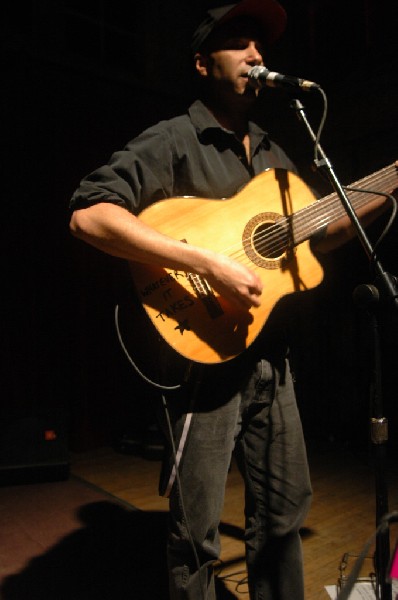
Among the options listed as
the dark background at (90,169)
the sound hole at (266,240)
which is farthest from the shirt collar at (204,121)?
the dark background at (90,169)

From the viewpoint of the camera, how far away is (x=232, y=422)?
1.54 meters

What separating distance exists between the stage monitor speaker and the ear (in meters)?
2.97

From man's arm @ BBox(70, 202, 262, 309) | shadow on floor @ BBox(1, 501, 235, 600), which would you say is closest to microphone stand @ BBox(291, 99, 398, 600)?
man's arm @ BBox(70, 202, 262, 309)

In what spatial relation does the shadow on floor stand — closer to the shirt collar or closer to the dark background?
the dark background

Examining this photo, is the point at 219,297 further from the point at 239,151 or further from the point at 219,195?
the point at 239,151

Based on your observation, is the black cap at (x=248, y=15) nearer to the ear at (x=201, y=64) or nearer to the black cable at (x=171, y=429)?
the ear at (x=201, y=64)

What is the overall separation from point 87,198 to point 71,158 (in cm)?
335

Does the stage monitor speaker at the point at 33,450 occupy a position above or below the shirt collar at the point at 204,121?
below

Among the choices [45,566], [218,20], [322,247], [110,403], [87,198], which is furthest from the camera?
[110,403]

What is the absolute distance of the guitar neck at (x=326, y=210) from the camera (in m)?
1.76

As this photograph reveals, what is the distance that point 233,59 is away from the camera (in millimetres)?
1718

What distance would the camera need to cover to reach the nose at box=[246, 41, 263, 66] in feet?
5.66

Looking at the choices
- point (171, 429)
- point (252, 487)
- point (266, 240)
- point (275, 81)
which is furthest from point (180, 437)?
point (275, 81)

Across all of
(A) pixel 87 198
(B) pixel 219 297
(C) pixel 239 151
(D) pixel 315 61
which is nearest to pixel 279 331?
(B) pixel 219 297
